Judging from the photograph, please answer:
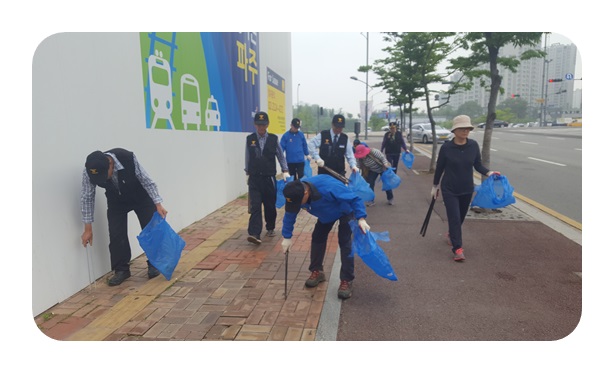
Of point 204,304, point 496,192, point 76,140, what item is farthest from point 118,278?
point 496,192

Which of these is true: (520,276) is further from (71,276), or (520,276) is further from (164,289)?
(71,276)

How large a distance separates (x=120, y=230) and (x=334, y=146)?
3.37m

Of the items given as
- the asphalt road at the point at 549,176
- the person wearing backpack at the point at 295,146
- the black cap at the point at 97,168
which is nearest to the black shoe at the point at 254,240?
the person wearing backpack at the point at 295,146

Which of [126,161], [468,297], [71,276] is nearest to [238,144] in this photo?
[126,161]

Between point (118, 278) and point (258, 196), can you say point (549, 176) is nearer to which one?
point (258, 196)

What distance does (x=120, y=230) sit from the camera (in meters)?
3.86

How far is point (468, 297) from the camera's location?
3.48 metres

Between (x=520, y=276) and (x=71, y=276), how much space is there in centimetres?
442

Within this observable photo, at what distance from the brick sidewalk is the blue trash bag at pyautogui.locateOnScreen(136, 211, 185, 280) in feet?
0.66

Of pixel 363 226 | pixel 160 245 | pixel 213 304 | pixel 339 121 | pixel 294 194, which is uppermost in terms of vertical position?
pixel 339 121

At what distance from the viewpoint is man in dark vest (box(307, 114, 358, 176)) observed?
19.6 feet

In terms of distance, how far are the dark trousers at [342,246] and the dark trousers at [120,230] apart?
1818 millimetres

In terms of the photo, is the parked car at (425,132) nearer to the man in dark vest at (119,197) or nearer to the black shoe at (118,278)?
the man in dark vest at (119,197)

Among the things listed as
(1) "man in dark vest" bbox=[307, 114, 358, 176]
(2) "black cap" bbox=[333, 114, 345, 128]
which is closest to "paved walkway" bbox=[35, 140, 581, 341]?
(1) "man in dark vest" bbox=[307, 114, 358, 176]
